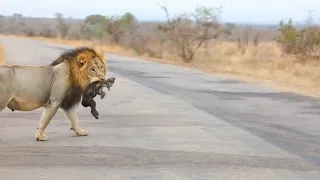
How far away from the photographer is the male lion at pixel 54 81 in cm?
888

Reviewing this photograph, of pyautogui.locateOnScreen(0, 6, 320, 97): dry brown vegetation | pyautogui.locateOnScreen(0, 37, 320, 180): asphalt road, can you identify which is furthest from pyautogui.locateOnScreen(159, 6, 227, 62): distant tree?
pyautogui.locateOnScreen(0, 37, 320, 180): asphalt road

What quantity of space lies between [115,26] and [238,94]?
37.8 m

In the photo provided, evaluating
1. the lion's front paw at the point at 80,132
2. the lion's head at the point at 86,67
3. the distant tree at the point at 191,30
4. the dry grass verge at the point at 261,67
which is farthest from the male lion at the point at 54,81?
the distant tree at the point at 191,30

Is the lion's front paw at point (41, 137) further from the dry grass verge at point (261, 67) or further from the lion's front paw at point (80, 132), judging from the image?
the dry grass verge at point (261, 67)

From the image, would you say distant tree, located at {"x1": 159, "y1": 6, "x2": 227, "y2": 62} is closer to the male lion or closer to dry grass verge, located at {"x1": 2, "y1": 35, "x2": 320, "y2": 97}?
dry grass verge, located at {"x1": 2, "y1": 35, "x2": 320, "y2": 97}

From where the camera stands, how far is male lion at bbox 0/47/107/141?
8875 mm

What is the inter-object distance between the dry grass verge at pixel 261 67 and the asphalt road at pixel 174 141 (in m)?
4.72

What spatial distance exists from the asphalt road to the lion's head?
36.6 inches

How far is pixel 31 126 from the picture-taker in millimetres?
10906

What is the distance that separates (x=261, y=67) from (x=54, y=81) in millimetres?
22051

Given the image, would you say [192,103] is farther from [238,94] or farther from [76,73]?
[76,73]

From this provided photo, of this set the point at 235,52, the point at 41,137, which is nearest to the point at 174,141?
the point at 41,137

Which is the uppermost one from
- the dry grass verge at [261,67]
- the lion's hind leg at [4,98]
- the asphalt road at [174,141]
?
the lion's hind leg at [4,98]

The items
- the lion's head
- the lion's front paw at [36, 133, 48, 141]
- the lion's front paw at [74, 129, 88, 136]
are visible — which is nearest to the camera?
the lion's head
